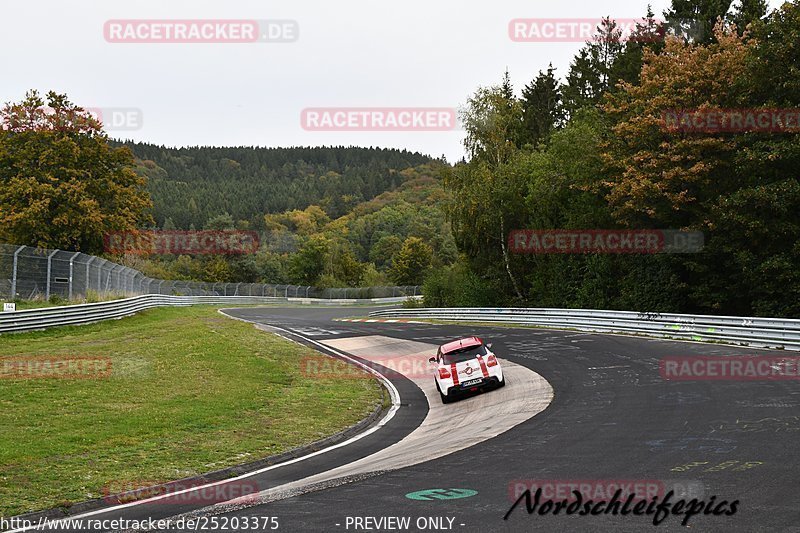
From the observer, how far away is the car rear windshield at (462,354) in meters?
18.7

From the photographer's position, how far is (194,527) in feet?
26.2

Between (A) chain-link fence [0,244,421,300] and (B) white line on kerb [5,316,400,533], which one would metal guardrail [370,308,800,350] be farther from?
(A) chain-link fence [0,244,421,300]

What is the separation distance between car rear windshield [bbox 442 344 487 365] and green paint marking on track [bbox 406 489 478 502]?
9.82 m

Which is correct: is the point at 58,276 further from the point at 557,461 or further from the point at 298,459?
the point at 557,461

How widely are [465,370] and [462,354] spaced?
0.65m

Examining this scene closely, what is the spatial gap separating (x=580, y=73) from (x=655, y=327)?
49.0 m

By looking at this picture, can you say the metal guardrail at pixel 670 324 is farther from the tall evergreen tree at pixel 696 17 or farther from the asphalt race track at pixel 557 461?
the tall evergreen tree at pixel 696 17

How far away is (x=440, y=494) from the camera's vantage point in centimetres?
870

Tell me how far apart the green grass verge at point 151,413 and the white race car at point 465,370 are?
2.04 m

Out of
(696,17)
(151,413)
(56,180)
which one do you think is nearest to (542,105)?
(696,17)

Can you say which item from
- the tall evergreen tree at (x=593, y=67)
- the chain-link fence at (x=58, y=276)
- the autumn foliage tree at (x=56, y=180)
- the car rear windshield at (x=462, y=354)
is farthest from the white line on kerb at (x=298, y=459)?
the tall evergreen tree at (x=593, y=67)

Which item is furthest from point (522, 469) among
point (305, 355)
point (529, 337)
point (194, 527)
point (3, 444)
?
point (529, 337)

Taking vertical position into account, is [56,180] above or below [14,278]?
above

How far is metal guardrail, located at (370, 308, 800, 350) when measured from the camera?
22.3 meters
